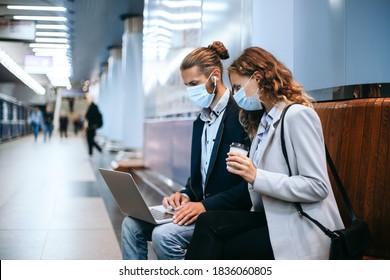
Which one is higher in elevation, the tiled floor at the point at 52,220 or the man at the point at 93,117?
the man at the point at 93,117

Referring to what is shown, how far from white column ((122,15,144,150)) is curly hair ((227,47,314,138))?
10918 millimetres

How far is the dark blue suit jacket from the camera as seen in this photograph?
1.88 m

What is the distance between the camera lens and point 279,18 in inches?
108

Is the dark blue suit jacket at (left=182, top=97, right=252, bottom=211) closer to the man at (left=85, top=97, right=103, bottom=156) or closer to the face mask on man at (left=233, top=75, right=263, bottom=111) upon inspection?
the face mask on man at (left=233, top=75, right=263, bottom=111)

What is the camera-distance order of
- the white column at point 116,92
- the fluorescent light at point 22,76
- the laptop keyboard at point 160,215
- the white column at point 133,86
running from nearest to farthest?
the laptop keyboard at point 160,215
the fluorescent light at point 22,76
the white column at point 133,86
the white column at point 116,92

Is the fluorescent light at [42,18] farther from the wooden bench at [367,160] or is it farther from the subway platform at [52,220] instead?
the wooden bench at [367,160]

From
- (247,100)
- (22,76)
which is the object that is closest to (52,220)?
(22,76)

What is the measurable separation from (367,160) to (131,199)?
942mm

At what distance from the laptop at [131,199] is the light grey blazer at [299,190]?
452 mm

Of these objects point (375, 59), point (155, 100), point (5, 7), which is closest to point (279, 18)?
point (375, 59)

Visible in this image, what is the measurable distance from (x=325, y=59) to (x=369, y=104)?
0.66 metres

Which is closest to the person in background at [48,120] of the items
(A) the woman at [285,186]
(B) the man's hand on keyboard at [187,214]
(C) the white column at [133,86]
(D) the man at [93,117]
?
(B) the man's hand on keyboard at [187,214]

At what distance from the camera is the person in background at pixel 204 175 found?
1819 millimetres

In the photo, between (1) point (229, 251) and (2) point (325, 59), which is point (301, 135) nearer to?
(1) point (229, 251)
